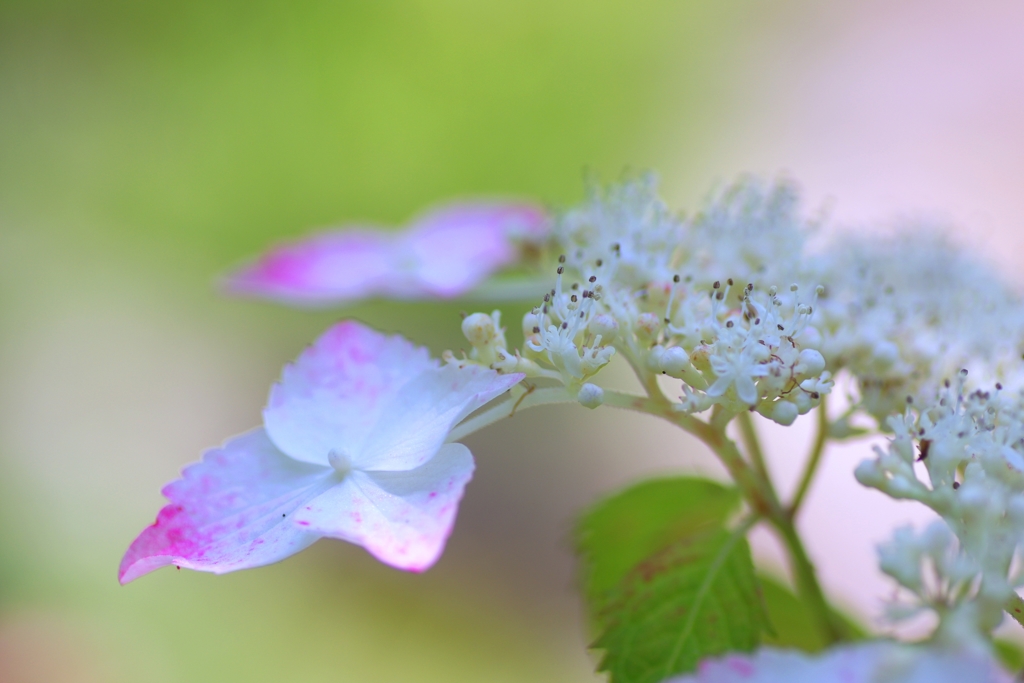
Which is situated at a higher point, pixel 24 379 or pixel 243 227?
pixel 243 227

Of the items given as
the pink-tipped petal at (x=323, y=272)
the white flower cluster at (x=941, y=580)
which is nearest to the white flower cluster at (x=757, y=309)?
the white flower cluster at (x=941, y=580)

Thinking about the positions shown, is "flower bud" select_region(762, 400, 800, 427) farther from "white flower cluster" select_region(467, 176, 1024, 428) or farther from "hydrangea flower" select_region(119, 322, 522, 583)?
"hydrangea flower" select_region(119, 322, 522, 583)

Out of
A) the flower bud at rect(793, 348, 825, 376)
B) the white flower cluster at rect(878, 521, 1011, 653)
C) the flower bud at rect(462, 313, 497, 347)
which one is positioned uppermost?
the flower bud at rect(462, 313, 497, 347)

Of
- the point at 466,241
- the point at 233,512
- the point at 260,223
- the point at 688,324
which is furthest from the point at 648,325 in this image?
the point at 260,223

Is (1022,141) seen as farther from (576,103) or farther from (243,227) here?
(243,227)

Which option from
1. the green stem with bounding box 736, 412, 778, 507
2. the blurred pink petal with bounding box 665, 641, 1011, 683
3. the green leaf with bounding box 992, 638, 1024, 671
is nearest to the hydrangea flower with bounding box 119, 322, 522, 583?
the blurred pink petal with bounding box 665, 641, 1011, 683

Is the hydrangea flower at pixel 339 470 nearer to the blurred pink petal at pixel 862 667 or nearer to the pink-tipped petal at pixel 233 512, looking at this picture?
the pink-tipped petal at pixel 233 512

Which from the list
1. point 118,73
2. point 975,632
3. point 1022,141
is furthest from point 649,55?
point 975,632
